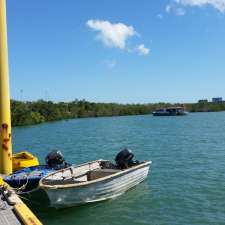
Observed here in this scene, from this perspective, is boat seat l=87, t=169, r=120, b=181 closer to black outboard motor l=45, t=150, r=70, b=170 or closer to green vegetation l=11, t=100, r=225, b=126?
black outboard motor l=45, t=150, r=70, b=170

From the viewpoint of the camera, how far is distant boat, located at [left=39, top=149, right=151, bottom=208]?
16656 millimetres

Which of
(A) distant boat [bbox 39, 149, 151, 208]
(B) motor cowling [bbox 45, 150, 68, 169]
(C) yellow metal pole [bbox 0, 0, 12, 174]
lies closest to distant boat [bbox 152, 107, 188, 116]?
(A) distant boat [bbox 39, 149, 151, 208]

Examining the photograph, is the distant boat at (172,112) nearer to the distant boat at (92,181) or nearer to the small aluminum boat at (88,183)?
the distant boat at (92,181)

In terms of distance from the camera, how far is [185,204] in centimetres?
1819

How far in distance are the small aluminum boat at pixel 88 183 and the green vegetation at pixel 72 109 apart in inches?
3484

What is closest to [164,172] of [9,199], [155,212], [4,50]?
[155,212]

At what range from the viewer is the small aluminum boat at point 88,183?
54.5ft

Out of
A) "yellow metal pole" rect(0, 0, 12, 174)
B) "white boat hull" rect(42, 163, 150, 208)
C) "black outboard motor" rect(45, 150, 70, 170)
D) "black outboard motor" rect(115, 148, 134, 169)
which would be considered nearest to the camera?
"white boat hull" rect(42, 163, 150, 208)

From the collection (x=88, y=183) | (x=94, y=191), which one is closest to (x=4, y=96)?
(x=88, y=183)

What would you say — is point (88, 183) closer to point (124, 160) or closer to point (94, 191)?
Result: point (94, 191)

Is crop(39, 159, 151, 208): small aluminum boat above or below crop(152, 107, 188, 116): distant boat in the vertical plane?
below

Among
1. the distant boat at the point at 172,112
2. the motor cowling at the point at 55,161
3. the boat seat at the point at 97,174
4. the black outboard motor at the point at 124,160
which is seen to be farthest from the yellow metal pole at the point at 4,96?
the distant boat at the point at 172,112

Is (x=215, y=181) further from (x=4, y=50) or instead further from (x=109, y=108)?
(x=109, y=108)

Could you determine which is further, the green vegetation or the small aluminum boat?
the green vegetation
